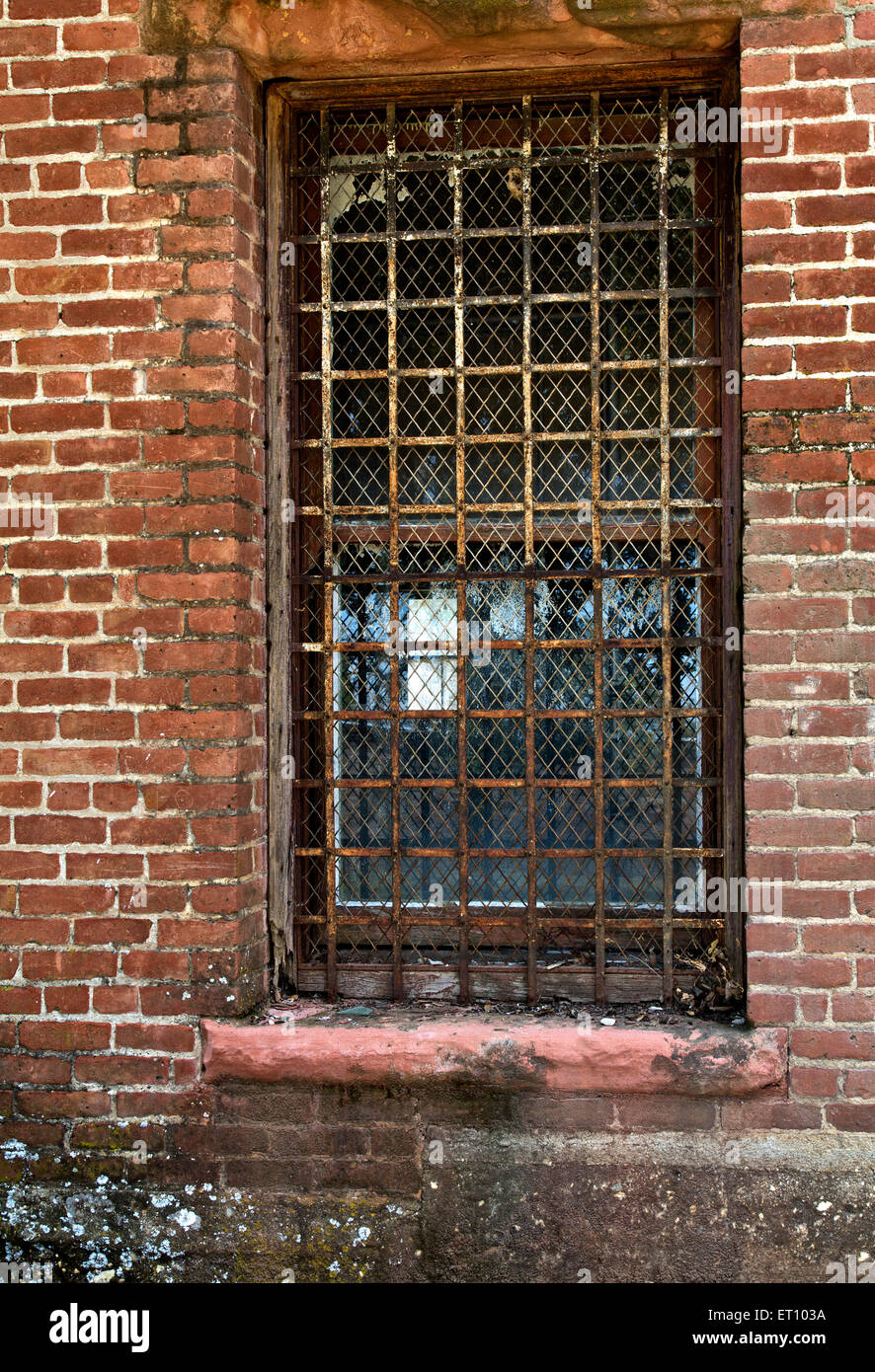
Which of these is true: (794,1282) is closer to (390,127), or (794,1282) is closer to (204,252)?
(204,252)

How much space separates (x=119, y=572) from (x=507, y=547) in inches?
43.3

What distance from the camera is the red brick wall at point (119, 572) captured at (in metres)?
2.72

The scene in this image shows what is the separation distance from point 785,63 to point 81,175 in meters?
1.89

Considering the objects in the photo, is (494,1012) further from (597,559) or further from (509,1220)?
(597,559)

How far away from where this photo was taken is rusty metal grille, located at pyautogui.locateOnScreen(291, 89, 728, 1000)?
2857 millimetres

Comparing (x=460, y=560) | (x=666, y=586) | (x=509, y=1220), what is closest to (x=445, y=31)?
(x=460, y=560)

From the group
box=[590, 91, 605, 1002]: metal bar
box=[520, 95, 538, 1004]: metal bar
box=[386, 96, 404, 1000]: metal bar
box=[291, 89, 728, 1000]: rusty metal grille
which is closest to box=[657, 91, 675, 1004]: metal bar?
box=[291, 89, 728, 1000]: rusty metal grille

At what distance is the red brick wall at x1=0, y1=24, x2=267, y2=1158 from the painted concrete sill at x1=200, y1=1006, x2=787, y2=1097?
6.4 inches

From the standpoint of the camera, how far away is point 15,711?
2.78 meters

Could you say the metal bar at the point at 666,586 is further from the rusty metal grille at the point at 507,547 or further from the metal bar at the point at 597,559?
the metal bar at the point at 597,559

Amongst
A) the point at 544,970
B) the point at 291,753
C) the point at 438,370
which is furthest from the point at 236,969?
the point at 438,370

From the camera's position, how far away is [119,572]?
2752mm

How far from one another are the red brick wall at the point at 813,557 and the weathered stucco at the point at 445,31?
0.57ft

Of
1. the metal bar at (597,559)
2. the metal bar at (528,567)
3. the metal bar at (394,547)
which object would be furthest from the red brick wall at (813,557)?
the metal bar at (394,547)
